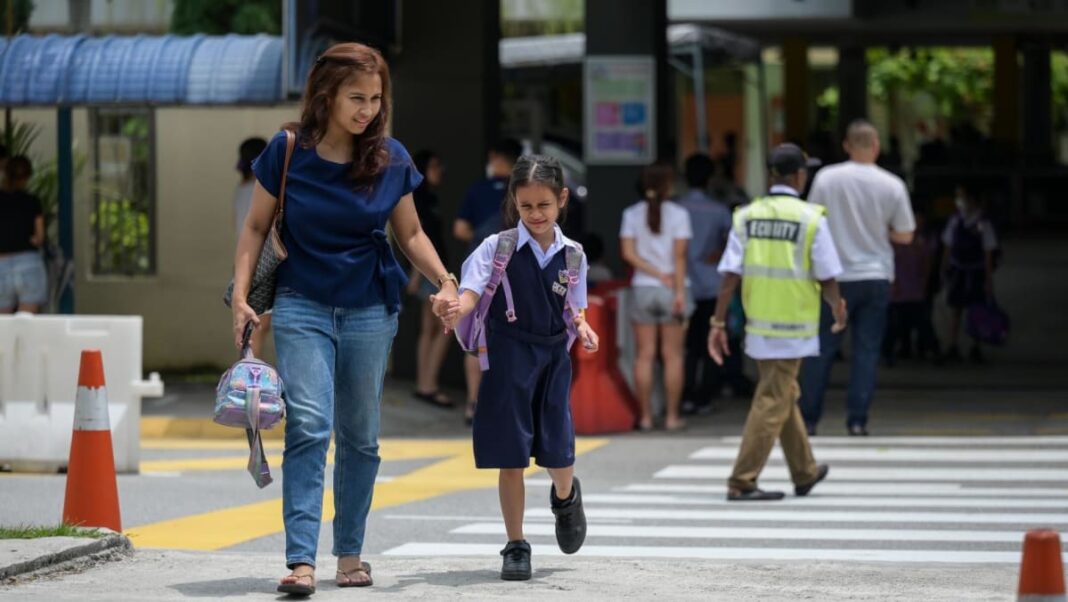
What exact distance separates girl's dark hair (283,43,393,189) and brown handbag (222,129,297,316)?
3.5 inches

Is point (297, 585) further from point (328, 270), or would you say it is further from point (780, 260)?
point (780, 260)

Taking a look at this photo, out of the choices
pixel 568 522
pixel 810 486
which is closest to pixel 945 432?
pixel 810 486

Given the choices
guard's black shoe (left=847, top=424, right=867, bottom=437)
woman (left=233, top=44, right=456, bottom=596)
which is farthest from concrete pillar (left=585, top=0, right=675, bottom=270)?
woman (left=233, top=44, right=456, bottom=596)

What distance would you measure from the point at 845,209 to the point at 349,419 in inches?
269

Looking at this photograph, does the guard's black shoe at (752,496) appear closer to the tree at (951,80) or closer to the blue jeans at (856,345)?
the blue jeans at (856,345)

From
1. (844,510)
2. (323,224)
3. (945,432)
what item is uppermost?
(323,224)

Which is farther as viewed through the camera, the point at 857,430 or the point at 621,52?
the point at 621,52

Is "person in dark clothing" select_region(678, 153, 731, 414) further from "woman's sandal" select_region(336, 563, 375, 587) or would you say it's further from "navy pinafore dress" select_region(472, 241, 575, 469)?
"woman's sandal" select_region(336, 563, 375, 587)

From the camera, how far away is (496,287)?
7.74 metres

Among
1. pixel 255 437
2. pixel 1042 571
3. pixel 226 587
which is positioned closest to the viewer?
pixel 1042 571

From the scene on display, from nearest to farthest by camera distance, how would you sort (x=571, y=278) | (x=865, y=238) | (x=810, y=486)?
1. (x=571, y=278)
2. (x=810, y=486)
3. (x=865, y=238)

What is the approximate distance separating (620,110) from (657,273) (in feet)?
10.1

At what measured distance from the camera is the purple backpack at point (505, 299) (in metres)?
7.72

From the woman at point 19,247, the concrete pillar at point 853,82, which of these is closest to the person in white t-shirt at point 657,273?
the woman at point 19,247
